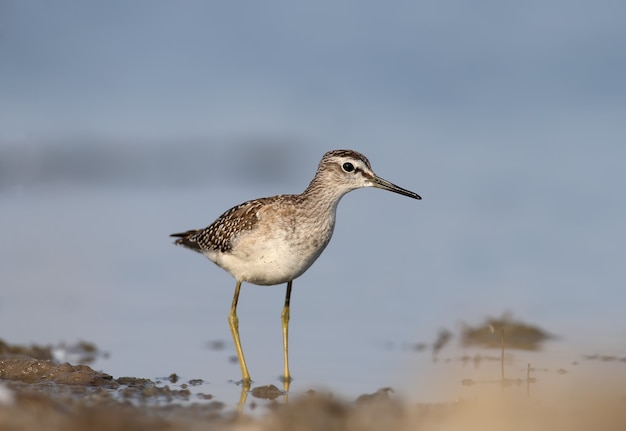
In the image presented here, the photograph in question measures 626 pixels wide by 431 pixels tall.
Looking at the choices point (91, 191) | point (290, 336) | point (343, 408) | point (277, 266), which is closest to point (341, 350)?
point (290, 336)

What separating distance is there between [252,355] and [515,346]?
3062 millimetres

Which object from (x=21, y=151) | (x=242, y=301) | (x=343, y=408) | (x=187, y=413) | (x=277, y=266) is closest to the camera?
(x=343, y=408)

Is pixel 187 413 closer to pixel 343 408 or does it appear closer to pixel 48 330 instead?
pixel 343 408

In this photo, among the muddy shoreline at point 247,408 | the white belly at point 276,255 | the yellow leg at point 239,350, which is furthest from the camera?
the white belly at point 276,255

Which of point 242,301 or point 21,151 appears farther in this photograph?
point 21,151

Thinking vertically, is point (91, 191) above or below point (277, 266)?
above

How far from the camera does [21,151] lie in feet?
66.0

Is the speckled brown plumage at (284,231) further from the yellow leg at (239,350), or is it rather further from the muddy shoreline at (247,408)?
the muddy shoreline at (247,408)

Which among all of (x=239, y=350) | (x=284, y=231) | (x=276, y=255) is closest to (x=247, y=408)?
(x=239, y=350)

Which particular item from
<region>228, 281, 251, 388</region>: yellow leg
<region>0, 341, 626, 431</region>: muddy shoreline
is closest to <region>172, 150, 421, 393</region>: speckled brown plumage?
<region>228, 281, 251, 388</region>: yellow leg

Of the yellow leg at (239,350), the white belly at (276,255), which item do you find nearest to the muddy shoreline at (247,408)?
the yellow leg at (239,350)

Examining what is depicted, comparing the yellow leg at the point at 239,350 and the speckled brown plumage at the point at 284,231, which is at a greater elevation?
the speckled brown plumage at the point at 284,231

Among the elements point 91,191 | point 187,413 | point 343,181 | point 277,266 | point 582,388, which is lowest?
point 187,413

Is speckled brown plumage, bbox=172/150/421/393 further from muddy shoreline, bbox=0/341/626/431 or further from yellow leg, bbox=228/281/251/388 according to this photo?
muddy shoreline, bbox=0/341/626/431
